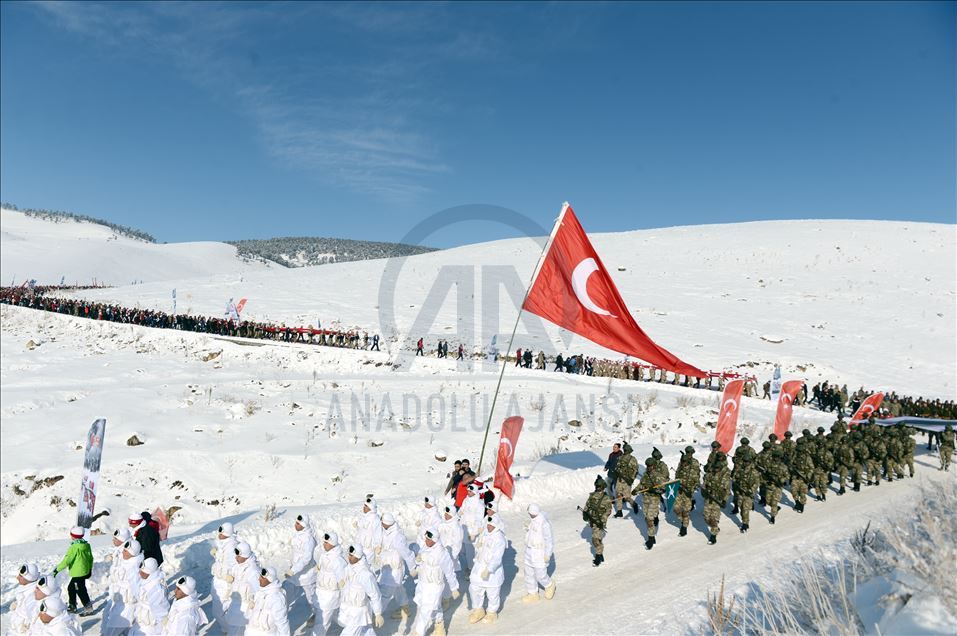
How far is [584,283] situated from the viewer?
387 inches

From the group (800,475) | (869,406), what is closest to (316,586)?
(800,475)

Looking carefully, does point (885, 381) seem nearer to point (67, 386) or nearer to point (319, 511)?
point (319, 511)

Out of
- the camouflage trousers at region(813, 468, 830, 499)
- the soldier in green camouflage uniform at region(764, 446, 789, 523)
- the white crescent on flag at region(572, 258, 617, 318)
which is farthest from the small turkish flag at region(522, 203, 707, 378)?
the camouflage trousers at region(813, 468, 830, 499)

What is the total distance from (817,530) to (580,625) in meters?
6.21

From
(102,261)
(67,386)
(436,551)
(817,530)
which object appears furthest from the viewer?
(102,261)

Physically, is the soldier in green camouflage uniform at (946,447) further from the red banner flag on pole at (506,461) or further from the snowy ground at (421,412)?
the red banner flag on pole at (506,461)

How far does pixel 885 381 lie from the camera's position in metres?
33.0

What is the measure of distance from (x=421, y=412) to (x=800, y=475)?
14.6 m

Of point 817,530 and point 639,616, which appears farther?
point 817,530

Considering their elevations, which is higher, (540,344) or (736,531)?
(540,344)

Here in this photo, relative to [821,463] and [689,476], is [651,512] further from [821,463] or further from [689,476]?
[821,463]

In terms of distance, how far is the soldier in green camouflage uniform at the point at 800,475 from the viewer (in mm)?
12750

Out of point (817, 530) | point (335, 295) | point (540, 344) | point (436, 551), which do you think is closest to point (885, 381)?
point (540, 344)

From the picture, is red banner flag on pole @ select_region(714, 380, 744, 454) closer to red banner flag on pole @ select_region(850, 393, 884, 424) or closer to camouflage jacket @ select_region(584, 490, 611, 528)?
camouflage jacket @ select_region(584, 490, 611, 528)
